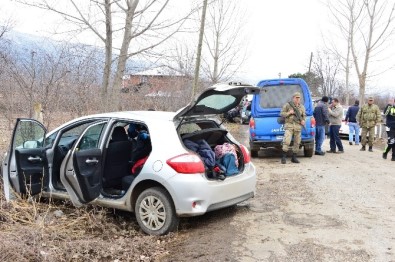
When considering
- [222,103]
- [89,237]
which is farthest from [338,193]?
[89,237]

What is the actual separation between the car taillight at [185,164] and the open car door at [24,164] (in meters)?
1.74

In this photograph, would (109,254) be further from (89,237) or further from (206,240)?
(206,240)

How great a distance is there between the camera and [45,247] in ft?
14.5

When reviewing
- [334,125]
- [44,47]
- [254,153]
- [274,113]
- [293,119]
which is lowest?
[254,153]

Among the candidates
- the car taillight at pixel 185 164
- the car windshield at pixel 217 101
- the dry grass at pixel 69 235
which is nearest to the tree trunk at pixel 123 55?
the dry grass at pixel 69 235

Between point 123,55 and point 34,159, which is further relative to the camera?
point 123,55

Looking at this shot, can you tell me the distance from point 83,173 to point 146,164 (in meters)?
0.78

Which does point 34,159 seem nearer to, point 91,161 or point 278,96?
point 91,161

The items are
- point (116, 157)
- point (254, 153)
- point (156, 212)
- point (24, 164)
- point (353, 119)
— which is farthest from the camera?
point (353, 119)

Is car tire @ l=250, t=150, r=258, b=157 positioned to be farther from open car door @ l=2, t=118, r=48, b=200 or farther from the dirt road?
open car door @ l=2, t=118, r=48, b=200

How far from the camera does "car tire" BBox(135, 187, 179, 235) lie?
516 centimetres

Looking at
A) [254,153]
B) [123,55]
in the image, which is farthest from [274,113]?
[123,55]

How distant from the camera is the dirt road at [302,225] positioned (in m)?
4.53

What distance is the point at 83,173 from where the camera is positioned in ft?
17.3
